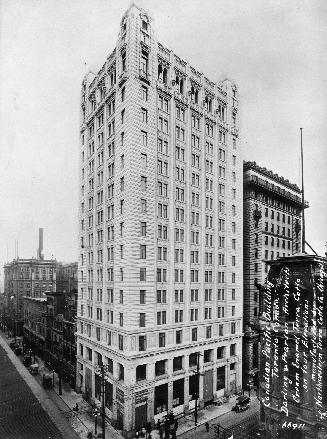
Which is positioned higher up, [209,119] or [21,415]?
[209,119]

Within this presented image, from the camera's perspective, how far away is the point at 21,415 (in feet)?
136

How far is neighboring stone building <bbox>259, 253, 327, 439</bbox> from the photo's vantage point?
2642 centimetres

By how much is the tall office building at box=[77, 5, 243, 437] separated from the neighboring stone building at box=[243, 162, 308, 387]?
4424 mm

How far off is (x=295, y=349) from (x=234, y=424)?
18.7 metres

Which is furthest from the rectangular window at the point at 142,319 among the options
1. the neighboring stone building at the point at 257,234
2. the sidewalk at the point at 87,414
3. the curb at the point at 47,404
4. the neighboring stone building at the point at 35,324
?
the neighboring stone building at the point at 35,324

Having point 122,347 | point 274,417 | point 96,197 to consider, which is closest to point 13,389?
point 122,347

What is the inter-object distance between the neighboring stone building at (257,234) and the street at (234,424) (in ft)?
37.5

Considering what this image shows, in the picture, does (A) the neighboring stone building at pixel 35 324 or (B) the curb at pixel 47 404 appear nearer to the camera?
(B) the curb at pixel 47 404

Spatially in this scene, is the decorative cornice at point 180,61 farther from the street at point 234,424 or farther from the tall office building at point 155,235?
the street at point 234,424

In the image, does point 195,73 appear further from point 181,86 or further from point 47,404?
point 47,404

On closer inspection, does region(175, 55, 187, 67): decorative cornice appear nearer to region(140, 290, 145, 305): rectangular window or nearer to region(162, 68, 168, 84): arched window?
region(162, 68, 168, 84): arched window

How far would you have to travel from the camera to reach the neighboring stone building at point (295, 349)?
26.4m

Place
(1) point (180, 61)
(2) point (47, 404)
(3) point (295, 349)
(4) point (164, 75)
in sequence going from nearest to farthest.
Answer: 1. (3) point (295, 349)
2. (2) point (47, 404)
3. (4) point (164, 75)
4. (1) point (180, 61)

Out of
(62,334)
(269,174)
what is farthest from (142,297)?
(269,174)
